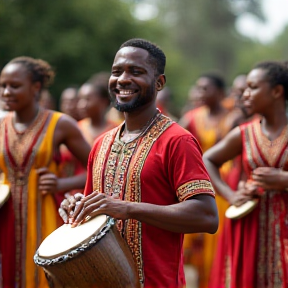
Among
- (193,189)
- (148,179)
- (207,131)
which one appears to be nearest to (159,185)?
(148,179)

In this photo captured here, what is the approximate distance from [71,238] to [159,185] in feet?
1.83

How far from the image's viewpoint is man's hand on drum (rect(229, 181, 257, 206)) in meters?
5.75

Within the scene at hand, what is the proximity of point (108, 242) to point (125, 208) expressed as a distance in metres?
0.19

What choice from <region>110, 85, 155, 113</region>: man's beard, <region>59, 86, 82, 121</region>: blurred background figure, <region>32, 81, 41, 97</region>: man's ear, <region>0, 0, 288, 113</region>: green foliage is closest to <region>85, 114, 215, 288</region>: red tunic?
<region>110, 85, 155, 113</region>: man's beard

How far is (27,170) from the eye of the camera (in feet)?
18.9

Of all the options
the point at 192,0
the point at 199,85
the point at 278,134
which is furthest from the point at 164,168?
the point at 192,0

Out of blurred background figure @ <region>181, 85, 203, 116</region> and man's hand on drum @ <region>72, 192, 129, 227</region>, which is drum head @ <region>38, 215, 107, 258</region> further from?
blurred background figure @ <region>181, 85, 203, 116</region>

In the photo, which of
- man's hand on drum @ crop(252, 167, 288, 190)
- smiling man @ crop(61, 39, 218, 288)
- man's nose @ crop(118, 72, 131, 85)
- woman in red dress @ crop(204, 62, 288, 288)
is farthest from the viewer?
woman in red dress @ crop(204, 62, 288, 288)

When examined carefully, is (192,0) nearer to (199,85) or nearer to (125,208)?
(199,85)

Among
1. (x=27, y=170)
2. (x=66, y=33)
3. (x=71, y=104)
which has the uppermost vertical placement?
(x=66, y=33)

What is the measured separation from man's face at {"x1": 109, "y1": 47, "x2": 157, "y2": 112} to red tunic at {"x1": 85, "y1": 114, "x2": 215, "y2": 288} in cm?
18

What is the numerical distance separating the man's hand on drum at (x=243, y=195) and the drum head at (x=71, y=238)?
2.24 m

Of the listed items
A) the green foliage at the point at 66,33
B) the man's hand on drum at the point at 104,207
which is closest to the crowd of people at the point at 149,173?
the man's hand on drum at the point at 104,207

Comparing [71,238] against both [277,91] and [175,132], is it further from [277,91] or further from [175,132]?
[277,91]
